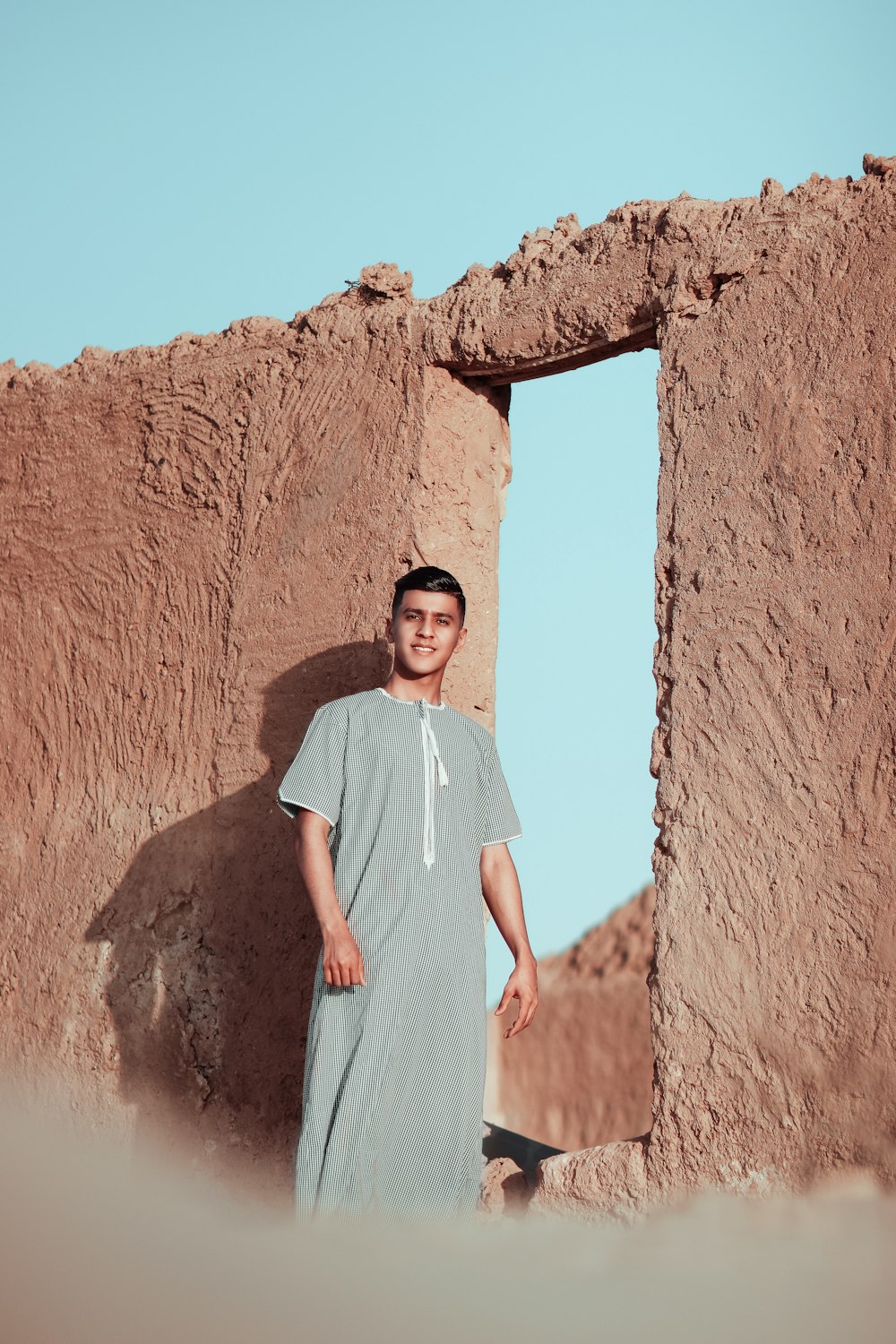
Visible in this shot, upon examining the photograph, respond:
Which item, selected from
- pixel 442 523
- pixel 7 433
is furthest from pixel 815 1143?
pixel 7 433

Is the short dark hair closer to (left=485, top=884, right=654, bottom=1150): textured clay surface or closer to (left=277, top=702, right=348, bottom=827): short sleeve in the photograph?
(left=277, top=702, right=348, bottom=827): short sleeve

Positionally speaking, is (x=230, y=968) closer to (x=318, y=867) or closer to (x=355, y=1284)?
(x=318, y=867)

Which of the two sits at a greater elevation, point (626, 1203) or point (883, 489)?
point (883, 489)

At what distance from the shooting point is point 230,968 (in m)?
4.55

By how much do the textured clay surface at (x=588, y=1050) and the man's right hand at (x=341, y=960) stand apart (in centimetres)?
999

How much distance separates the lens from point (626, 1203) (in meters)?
3.64

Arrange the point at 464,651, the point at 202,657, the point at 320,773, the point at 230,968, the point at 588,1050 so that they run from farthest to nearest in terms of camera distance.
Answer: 1. the point at 588,1050
2. the point at 202,657
3. the point at 230,968
4. the point at 464,651
5. the point at 320,773

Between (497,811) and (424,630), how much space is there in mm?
495

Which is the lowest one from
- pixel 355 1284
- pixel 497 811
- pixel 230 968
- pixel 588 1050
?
pixel 588 1050

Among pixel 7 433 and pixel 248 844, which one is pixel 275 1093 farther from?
pixel 7 433

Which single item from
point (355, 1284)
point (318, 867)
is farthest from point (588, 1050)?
point (355, 1284)

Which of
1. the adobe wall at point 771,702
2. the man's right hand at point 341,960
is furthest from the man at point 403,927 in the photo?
the adobe wall at point 771,702

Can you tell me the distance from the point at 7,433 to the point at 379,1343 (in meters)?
4.27

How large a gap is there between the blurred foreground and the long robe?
2.53 feet
